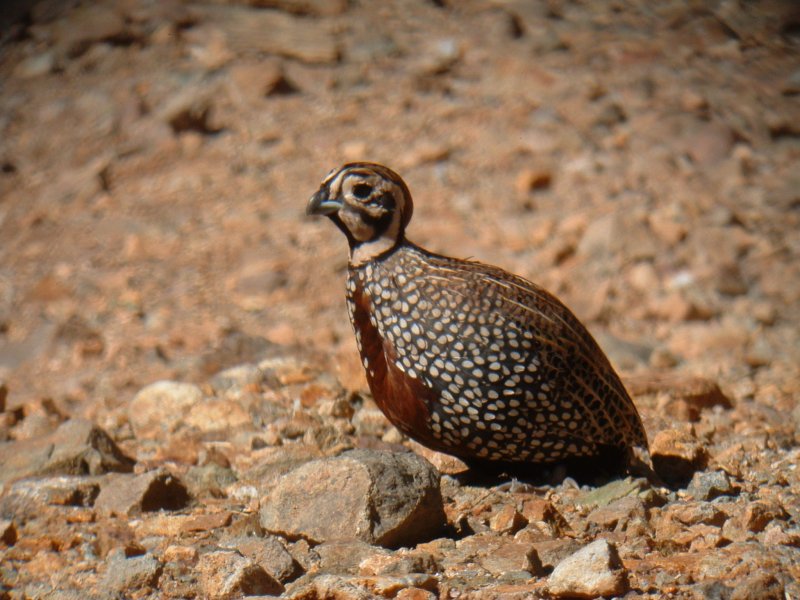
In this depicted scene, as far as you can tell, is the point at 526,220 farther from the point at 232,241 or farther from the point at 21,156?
the point at 21,156

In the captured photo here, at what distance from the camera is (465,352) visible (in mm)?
3947

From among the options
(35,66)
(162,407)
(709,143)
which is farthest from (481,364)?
(35,66)

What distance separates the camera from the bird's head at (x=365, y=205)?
4.21 m

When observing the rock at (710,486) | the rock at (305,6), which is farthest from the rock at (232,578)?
the rock at (305,6)

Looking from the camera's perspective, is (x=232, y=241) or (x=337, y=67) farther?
(x=337, y=67)

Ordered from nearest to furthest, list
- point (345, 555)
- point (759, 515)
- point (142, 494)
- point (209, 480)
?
point (345, 555), point (759, 515), point (142, 494), point (209, 480)

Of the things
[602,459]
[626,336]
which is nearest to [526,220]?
[626,336]

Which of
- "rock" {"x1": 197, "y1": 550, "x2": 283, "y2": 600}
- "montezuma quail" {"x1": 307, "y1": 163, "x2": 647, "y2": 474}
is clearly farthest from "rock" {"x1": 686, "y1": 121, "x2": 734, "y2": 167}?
"rock" {"x1": 197, "y1": 550, "x2": 283, "y2": 600}

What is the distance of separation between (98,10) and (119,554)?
6735 mm

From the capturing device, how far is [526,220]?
7.90 meters

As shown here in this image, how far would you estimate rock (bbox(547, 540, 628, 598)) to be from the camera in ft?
10.2

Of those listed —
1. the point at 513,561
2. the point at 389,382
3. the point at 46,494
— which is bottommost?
the point at 46,494

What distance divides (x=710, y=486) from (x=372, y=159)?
488 cm

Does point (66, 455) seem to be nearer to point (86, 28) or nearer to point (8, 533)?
point (8, 533)
